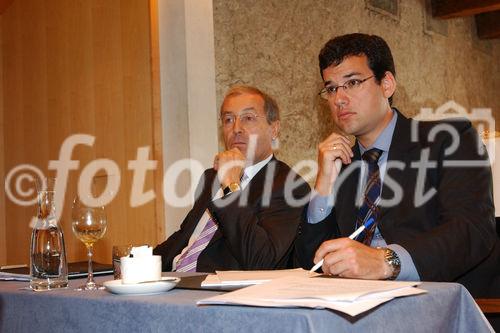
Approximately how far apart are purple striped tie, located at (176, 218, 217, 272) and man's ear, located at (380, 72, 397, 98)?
30.0 inches

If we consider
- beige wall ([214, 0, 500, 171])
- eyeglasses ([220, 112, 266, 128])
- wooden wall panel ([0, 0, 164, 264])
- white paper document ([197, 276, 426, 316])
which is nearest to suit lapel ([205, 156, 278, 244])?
eyeglasses ([220, 112, 266, 128])

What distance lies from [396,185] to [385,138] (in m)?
0.22

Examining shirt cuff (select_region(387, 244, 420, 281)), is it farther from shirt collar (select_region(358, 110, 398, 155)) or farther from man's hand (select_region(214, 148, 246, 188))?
man's hand (select_region(214, 148, 246, 188))

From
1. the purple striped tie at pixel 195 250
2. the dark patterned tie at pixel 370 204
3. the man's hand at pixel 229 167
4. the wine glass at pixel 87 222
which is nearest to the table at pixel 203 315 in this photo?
the wine glass at pixel 87 222

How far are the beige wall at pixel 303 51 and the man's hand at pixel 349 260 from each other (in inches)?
112

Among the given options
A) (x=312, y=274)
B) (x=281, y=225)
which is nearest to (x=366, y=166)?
(x=281, y=225)

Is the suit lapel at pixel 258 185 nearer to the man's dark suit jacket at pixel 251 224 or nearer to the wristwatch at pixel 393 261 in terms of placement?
the man's dark suit jacket at pixel 251 224

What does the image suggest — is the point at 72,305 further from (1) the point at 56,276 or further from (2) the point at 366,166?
(2) the point at 366,166

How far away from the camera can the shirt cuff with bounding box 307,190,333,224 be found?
2.09 m

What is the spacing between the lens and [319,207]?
2.10 meters

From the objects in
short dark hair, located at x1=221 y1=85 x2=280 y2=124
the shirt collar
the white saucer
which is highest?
short dark hair, located at x1=221 y1=85 x2=280 y2=124

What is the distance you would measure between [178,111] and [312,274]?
2.72 metres

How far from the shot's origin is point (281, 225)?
2.32 meters

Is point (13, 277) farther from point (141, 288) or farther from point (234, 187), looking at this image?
point (234, 187)
